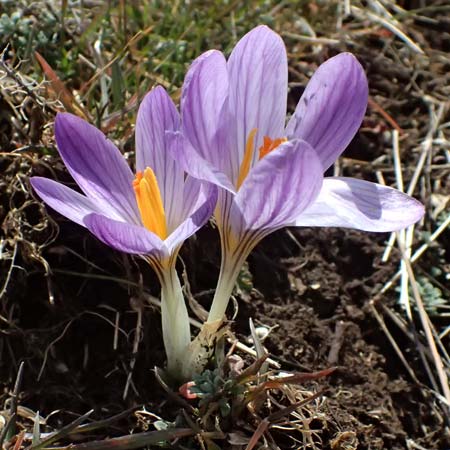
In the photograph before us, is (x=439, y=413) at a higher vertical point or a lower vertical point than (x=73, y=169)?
lower

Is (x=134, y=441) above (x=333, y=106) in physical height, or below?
below

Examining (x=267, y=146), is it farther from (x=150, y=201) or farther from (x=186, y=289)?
(x=186, y=289)

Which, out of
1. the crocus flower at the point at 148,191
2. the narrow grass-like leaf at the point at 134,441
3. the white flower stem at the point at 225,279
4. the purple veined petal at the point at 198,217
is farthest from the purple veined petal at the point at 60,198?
the narrow grass-like leaf at the point at 134,441

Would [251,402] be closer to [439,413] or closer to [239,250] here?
[239,250]

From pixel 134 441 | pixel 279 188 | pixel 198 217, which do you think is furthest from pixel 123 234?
pixel 134 441

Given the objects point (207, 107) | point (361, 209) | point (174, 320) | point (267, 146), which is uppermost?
point (207, 107)

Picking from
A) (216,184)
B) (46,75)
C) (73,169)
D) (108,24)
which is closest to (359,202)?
(216,184)
